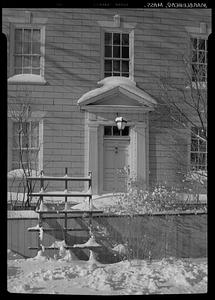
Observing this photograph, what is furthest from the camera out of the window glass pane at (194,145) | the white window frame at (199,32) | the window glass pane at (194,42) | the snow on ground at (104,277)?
the window glass pane at (194,145)

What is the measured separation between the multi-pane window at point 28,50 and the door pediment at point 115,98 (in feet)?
1.90

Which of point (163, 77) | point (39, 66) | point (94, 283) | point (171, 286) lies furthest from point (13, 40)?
point (171, 286)

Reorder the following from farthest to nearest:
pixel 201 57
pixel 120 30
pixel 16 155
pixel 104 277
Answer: pixel 120 30, pixel 16 155, pixel 201 57, pixel 104 277

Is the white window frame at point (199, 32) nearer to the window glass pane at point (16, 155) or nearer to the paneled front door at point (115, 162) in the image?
the paneled front door at point (115, 162)

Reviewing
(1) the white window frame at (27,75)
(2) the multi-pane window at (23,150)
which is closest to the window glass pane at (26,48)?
(1) the white window frame at (27,75)

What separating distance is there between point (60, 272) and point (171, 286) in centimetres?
91

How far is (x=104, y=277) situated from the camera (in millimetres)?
2621

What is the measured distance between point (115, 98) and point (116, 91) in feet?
0.24

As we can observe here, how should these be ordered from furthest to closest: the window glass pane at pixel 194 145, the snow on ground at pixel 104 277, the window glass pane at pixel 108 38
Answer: the window glass pane at pixel 108 38 → the window glass pane at pixel 194 145 → the snow on ground at pixel 104 277

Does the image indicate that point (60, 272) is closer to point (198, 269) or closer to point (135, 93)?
point (198, 269)

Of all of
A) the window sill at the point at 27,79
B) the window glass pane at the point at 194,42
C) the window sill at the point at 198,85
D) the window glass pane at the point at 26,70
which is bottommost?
the window sill at the point at 198,85

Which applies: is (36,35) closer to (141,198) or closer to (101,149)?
(101,149)

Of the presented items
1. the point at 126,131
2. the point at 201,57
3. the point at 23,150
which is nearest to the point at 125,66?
the point at 126,131

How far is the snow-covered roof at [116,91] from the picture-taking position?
11.0 feet
